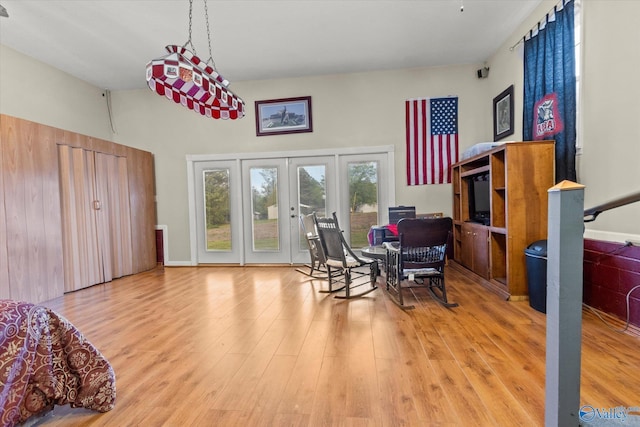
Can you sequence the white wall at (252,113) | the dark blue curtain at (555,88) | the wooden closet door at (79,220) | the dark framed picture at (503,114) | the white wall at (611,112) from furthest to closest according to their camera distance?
the white wall at (252,113)
the dark framed picture at (503,114)
the wooden closet door at (79,220)
the dark blue curtain at (555,88)
the white wall at (611,112)

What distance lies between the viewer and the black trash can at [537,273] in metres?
2.82

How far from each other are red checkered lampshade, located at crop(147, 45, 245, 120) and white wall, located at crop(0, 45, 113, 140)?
3554 millimetres

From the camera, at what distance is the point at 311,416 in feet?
5.15

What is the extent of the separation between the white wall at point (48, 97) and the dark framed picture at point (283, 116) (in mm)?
3161

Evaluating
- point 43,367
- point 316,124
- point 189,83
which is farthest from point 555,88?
point 43,367

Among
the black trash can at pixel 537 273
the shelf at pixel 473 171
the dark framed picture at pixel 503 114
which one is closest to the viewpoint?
the black trash can at pixel 537 273

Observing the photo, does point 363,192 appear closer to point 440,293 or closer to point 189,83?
point 440,293

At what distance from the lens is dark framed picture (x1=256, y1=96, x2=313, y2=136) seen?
18.2ft

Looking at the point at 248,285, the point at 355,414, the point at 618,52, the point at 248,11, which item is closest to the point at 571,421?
the point at 355,414

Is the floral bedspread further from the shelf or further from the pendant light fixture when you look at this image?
the shelf

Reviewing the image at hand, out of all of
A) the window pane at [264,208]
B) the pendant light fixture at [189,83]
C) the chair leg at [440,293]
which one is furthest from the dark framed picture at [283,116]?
the chair leg at [440,293]

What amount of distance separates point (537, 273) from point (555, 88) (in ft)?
6.61

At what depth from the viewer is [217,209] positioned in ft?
19.2

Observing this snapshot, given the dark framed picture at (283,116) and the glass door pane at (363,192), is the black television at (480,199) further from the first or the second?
the dark framed picture at (283,116)
